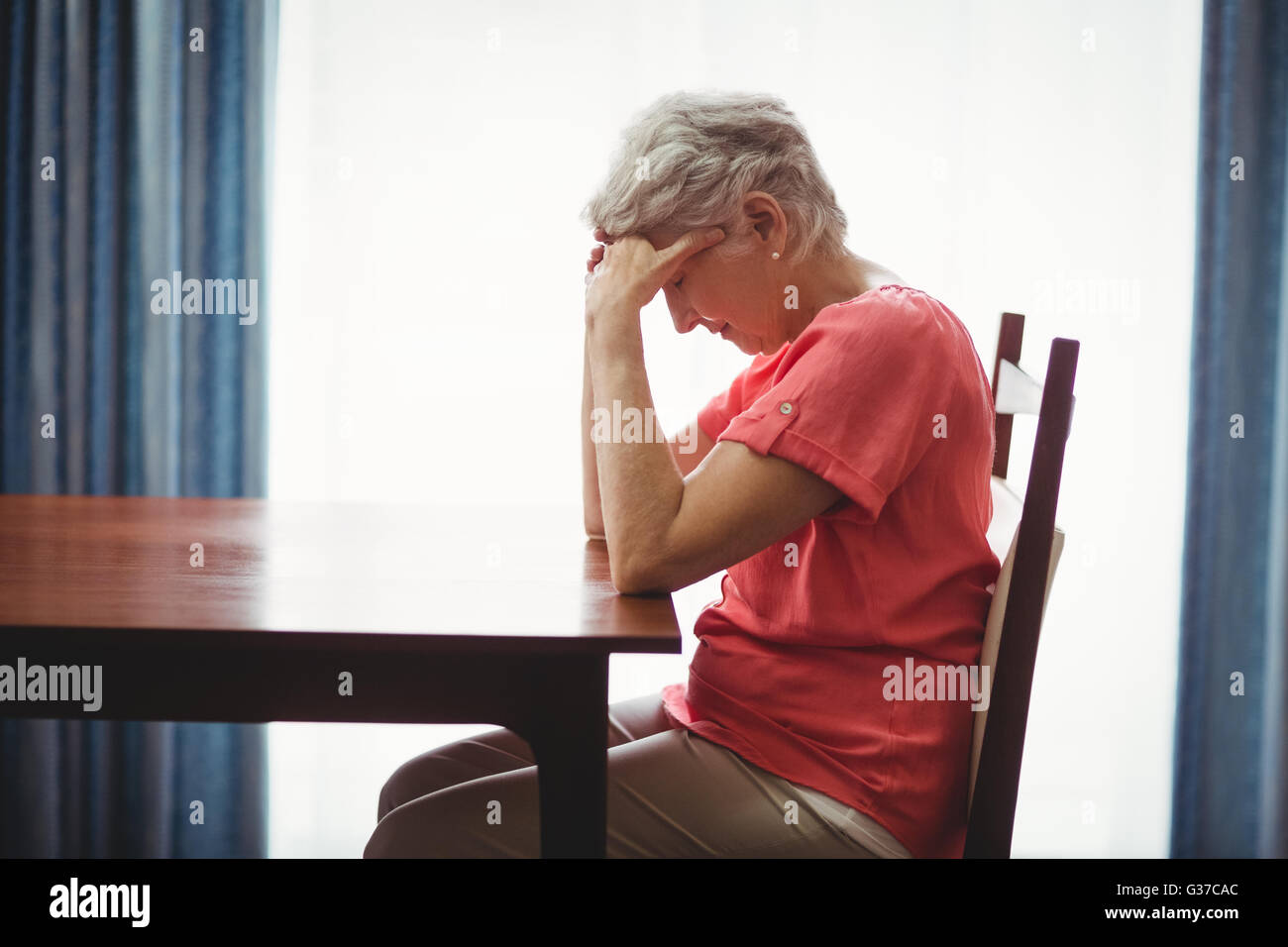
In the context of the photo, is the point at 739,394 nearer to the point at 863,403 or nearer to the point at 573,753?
the point at 863,403

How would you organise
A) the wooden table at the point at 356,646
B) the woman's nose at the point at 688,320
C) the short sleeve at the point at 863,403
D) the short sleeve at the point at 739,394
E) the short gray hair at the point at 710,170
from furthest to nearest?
the short sleeve at the point at 739,394
the woman's nose at the point at 688,320
the short gray hair at the point at 710,170
the short sleeve at the point at 863,403
the wooden table at the point at 356,646

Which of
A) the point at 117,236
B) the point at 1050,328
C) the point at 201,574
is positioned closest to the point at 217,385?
the point at 117,236

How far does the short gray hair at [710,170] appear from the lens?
3.53ft

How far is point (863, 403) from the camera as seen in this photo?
95cm

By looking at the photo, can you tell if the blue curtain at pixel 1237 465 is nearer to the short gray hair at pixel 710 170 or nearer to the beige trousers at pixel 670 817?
the short gray hair at pixel 710 170

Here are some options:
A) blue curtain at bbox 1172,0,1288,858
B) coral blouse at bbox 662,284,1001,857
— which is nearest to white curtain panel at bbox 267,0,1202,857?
blue curtain at bbox 1172,0,1288,858

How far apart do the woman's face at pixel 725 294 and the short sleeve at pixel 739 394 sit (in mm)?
76

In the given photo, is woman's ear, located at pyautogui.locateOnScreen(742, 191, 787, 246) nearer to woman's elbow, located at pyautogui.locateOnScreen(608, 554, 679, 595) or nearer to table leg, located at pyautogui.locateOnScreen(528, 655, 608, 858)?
woman's elbow, located at pyautogui.locateOnScreen(608, 554, 679, 595)

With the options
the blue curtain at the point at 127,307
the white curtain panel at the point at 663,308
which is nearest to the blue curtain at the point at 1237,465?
the white curtain panel at the point at 663,308

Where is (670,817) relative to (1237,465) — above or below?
below

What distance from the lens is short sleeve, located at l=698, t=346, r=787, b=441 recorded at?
1.31m

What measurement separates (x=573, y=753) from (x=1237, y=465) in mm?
1983

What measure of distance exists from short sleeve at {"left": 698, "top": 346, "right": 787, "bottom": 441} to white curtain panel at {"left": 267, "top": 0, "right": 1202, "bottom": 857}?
82cm

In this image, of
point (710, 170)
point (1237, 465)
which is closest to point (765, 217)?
point (710, 170)
